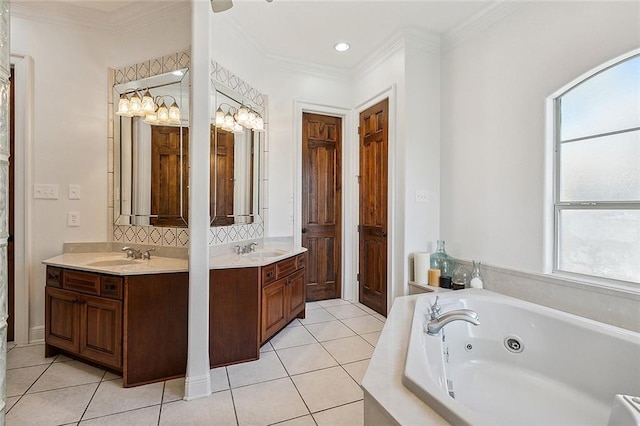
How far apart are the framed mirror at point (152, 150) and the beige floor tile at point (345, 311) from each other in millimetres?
1845

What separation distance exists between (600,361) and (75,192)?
12.5ft

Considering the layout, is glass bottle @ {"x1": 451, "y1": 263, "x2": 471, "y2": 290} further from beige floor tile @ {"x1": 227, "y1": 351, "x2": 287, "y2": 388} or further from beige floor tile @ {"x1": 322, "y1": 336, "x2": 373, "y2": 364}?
beige floor tile @ {"x1": 227, "y1": 351, "x2": 287, "y2": 388}

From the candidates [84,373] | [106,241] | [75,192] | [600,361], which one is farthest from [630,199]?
[75,192]

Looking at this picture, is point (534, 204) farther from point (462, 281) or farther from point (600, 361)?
point (600, 361)

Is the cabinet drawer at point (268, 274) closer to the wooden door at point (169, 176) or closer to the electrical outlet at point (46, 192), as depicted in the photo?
the wooden door at point (169, 176)

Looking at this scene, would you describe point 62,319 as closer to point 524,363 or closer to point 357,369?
point 357,369

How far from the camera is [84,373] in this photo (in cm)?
215

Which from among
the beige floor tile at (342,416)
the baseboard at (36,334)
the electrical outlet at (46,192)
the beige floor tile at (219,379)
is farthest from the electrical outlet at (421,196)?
the baseboard at (36,334)

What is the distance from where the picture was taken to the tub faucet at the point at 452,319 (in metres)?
1.56

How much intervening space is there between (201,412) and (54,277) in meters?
1.53

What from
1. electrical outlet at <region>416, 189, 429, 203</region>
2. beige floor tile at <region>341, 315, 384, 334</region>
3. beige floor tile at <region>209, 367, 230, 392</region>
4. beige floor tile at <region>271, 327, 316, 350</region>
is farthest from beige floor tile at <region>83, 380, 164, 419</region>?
electrical outlet at <region>416, 189, 429, 203</region>

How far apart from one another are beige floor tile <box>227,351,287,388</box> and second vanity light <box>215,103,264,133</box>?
200cm

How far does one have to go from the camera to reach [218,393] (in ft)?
6.41

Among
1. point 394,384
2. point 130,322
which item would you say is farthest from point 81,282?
point 394,384
